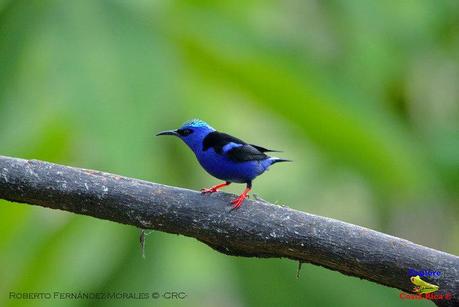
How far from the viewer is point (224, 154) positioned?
466 centimetres

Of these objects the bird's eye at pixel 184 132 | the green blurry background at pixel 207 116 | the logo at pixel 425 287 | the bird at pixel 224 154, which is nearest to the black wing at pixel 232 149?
the bird at pixel 224 154

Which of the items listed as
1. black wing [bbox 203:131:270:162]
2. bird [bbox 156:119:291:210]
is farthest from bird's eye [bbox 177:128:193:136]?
black wing [bbox 203:131:270:162]

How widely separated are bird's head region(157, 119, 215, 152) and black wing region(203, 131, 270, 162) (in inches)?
1.7

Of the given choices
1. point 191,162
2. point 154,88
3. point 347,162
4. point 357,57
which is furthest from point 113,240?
point 357,57

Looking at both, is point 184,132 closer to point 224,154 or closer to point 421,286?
point 224,154

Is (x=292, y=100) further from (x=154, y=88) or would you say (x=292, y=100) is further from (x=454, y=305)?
(x=454, y=305)

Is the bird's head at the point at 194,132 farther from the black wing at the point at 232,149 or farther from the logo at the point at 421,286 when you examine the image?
the logo at the point at 421,286

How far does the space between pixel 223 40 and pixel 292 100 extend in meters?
0.52

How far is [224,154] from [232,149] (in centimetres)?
5

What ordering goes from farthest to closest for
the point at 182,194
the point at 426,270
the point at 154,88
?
the point at 154,88 → the point at 182,194 → the point at 426,270

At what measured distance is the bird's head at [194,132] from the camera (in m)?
4.75

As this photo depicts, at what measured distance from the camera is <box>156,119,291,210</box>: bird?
4.66 meters

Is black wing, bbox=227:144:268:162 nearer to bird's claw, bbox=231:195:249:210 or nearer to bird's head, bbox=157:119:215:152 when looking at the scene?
bird's head, bbox=157:119:215:152

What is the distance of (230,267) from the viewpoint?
18.4ft
